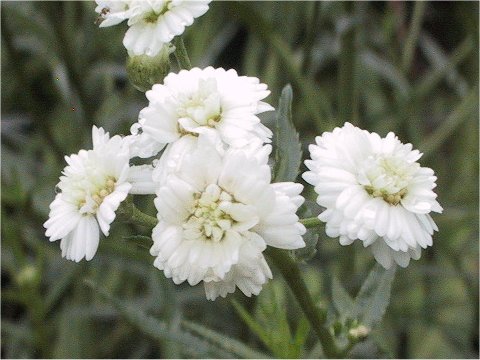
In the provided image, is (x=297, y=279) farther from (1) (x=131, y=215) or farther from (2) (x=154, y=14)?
(2) (x=154, y=14)

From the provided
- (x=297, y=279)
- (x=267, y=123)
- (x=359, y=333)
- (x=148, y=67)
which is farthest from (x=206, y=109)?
(x=267, y=123)

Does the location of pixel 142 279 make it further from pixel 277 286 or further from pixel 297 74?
pixel 297 74

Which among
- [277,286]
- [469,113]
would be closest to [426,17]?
[469,113]

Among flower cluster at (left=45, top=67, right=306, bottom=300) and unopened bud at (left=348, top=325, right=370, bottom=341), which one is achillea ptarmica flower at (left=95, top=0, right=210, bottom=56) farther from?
unopened bud at (left=348, top=325, right=370, bottom=341)

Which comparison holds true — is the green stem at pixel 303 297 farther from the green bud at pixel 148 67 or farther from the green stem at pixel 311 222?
the green bud at pixel 148 67

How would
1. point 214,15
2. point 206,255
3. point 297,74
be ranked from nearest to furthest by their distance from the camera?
point 206,255
point 297,74
point 214,15

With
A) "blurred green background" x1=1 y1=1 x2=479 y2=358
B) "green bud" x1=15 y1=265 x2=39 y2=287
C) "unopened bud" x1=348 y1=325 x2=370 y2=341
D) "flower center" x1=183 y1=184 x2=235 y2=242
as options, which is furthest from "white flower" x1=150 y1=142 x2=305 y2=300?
"green bud" x1=15 y1=265 x2=39 y2=287
